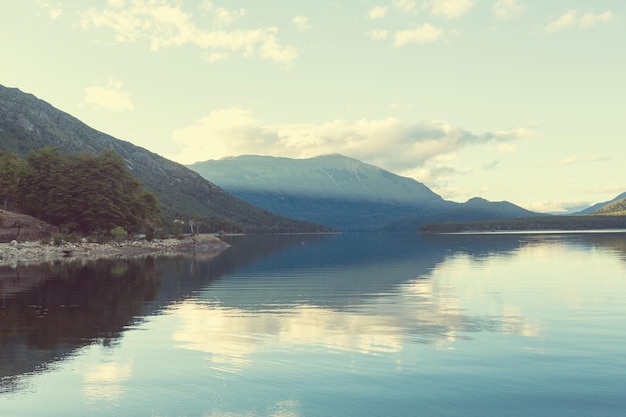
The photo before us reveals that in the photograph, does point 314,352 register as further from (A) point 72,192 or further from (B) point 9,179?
(B) point 9,179

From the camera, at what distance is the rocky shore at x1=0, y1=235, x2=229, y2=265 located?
303ft

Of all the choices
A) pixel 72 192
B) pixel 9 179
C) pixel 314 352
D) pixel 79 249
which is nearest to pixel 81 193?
pixel 72 192

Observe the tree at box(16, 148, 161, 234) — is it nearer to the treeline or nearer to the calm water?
the treeline

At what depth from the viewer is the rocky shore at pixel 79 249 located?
92312 millimetres

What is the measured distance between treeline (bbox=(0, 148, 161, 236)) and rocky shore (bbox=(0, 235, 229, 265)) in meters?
9.86

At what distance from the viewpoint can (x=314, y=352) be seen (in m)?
24.0

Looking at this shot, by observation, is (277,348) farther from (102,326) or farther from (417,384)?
(102,326)

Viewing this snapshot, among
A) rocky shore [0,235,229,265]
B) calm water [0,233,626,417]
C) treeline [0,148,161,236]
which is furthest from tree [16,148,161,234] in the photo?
calm water [0,233,626,417]

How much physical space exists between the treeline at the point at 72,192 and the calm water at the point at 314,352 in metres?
91.8

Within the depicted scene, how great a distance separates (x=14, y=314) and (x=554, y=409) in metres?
32.1

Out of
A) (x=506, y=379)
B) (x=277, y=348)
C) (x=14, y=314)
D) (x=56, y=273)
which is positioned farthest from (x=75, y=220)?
(x=506, y=379)

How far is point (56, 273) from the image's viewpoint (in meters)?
65.1

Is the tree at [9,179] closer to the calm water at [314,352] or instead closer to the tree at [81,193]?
A: the tree at [81,193]

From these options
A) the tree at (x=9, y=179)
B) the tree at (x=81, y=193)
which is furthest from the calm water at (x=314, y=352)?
the tree at (x=9, y=179)
